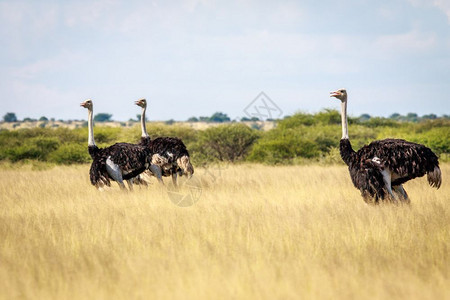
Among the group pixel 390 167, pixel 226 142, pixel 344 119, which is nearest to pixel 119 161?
pixel 344 119

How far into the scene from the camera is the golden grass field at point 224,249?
157 inches

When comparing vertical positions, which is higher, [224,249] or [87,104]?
[87,104]

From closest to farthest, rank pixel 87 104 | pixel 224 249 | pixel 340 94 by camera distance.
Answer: pixel 224 249 < pixel 340 94 < pixel 87 104

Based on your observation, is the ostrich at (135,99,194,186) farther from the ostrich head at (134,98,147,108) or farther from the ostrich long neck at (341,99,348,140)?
the ostrich long neck at (341,99,348,140)

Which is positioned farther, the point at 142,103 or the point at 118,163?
the point at 142,103

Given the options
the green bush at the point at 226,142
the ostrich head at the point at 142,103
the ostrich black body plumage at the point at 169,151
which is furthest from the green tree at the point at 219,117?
the ostrich black body plumage at the point at 169,151

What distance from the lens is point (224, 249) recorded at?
199 inches

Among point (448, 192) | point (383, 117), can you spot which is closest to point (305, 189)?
point (448, 192)

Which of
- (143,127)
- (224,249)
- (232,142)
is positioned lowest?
(224,249)

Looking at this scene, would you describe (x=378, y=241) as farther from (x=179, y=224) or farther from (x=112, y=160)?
(x=112, y=160)

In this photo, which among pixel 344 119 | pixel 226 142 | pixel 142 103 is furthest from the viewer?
pixel 226 142

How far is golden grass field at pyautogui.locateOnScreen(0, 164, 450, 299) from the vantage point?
3994 millimetres

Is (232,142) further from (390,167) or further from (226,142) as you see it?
(390,167)

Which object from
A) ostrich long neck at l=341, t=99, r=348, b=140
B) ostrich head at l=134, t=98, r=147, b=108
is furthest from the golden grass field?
ostrich head at l=134, t=98, r=147, b=108
